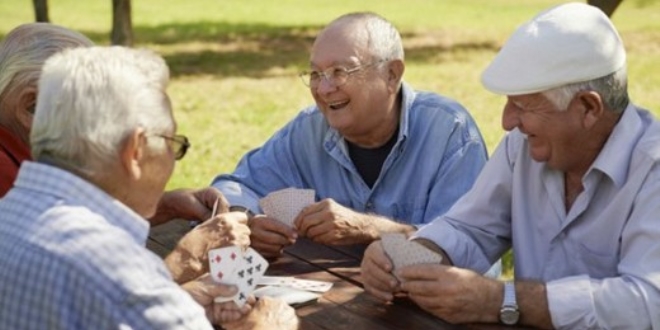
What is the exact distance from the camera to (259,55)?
16.7 meters

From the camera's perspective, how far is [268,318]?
2896 millimetres

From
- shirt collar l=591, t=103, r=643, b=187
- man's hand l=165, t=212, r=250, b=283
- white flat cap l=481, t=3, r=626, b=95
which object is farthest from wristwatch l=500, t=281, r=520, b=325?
man's hand l=165, t=212, r=250, b=283

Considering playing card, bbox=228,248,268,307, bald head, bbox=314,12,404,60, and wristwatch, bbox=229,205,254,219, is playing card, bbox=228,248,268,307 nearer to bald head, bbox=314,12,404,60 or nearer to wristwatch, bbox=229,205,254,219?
wristwatch, bbox=229,205,254,219

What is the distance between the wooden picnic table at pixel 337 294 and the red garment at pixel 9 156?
0.56 metres

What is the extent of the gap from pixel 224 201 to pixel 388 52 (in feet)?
2.64

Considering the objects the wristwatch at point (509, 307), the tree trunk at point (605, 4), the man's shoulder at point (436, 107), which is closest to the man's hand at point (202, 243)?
the wristwatch at point (509, 307)

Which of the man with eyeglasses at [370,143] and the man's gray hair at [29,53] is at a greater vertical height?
the man's gray hair at [29,53]

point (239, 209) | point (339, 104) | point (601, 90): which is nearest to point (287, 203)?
point (239, 209)

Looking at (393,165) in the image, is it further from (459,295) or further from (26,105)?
(26,105)

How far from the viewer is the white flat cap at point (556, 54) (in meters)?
2.96

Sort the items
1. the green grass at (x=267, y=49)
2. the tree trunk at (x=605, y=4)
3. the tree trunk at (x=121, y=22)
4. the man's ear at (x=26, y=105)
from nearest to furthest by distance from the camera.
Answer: the man's ear at (x=26, y=105)
the tree trunk at (x=605, y=4)
the green grass at (x=267, y=49)
the tree trunk at (x=121, y=22)

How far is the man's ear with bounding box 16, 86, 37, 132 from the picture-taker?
3369mm

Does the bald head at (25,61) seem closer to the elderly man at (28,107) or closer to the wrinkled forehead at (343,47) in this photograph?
the elderly man at (28,107)

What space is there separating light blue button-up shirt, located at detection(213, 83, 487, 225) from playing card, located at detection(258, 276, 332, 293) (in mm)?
673
